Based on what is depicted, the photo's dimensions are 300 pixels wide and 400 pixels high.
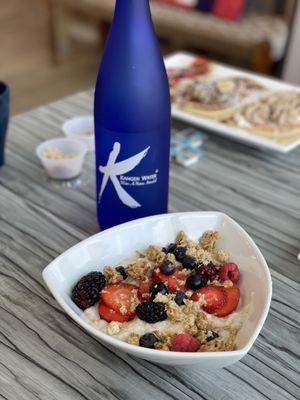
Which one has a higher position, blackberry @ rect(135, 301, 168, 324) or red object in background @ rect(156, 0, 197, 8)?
blackberry @ rect(135, 301, 168, 324)

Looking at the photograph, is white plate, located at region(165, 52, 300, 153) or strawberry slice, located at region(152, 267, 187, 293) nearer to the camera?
strawberry slice, located at region(152, 267, 187, 293)

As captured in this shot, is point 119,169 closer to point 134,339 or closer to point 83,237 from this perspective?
point 83,237

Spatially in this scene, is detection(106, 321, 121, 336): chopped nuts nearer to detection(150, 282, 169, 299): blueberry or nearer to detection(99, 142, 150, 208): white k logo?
detection(150, 282, 169, 299): blueberry

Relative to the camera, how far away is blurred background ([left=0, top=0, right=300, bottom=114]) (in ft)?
7.89

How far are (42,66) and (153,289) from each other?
288 centimetres

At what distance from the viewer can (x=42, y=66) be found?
3.28 meters

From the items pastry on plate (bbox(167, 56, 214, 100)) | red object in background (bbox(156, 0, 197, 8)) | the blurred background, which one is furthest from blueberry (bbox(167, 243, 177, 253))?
red object in background (bbox(156, 0, 197, 8))

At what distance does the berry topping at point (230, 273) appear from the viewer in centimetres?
67

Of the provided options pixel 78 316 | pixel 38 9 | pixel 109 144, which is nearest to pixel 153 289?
pixel 78 316

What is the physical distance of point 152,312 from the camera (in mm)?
607

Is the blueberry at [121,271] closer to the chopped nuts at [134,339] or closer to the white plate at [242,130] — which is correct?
the chopped nuts at [134,339]

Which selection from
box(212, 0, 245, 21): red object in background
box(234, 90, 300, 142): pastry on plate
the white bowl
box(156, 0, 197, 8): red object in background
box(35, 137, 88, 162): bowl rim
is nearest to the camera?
the white bowl

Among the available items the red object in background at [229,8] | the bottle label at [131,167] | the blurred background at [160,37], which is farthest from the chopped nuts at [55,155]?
the red object in background at [229,8]

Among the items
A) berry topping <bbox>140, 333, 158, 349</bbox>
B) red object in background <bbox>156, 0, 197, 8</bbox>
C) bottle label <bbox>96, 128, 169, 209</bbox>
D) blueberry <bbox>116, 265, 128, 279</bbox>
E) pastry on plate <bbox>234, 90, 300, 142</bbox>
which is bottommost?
red object in background <bbox>156, 0, 197, 8</bbox>
